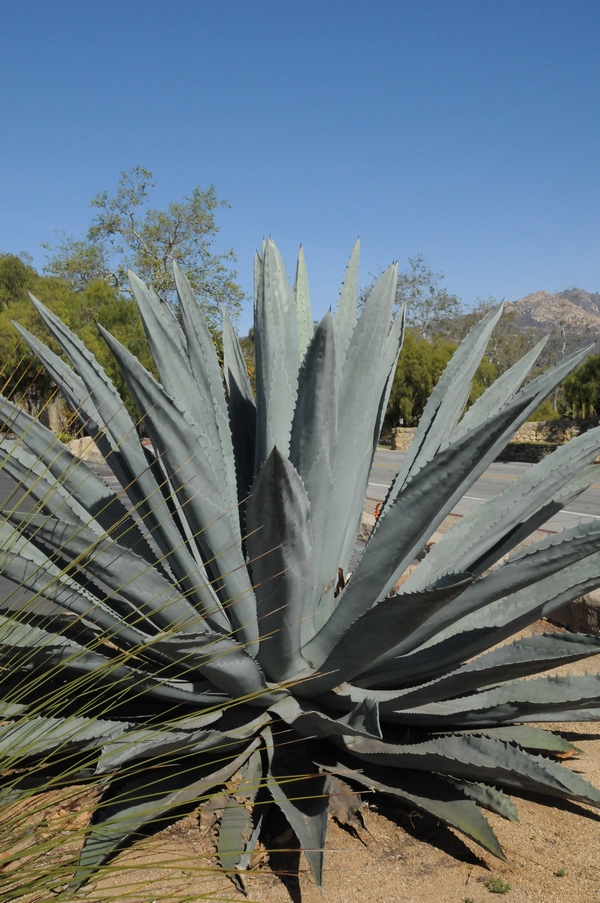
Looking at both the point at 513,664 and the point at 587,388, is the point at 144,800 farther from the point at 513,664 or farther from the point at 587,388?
the point at 587,388

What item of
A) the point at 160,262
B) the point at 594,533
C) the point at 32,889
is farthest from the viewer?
the point at 160,262

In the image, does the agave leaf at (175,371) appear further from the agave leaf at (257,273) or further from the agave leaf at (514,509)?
the agave leaf at (514,509)

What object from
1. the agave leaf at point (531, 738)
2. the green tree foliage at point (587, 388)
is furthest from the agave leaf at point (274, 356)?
the green tree foliage at point (587, 388)

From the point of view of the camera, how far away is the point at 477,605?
224 centimetres

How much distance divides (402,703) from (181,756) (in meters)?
0.68

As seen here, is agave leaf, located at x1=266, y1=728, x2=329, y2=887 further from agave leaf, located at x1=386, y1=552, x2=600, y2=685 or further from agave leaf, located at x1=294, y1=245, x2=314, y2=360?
agave leaf, located at x1=294, y1=245, x2=314, y2=360

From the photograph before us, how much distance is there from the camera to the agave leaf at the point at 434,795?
6.77ft

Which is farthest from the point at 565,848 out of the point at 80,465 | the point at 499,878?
the point at 80,465

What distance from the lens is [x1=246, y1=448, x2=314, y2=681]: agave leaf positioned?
193cm

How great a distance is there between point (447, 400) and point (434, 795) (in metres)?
1.40

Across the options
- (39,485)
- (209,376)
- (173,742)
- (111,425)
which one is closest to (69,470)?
(39,485)

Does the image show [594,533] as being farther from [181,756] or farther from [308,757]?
[181,756]

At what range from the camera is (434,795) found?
2229 millimetres

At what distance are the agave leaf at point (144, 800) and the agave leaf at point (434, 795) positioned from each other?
387 mm
